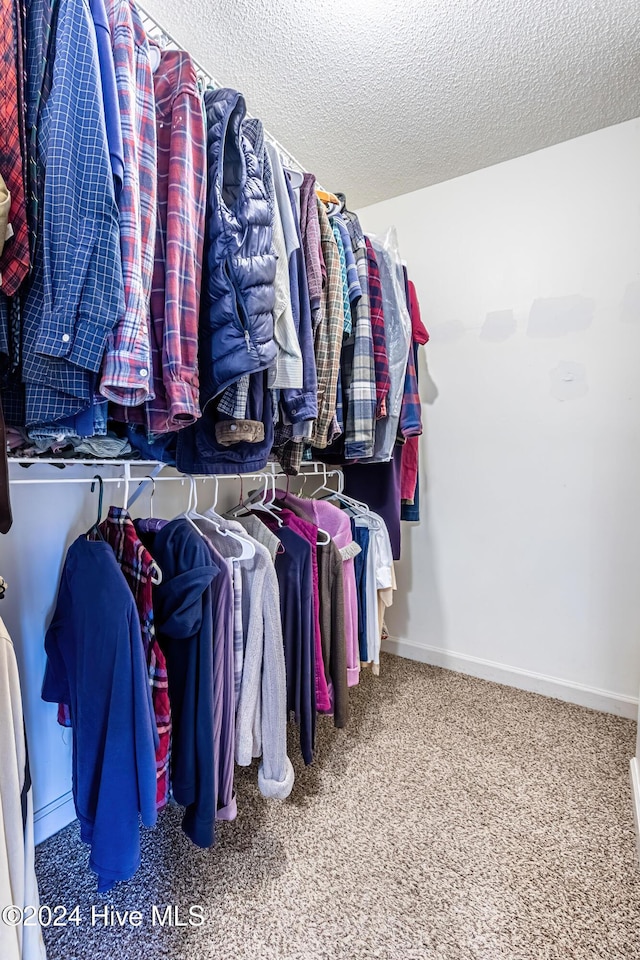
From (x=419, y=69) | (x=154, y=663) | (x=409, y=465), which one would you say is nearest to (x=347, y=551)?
(x=409, y=465)

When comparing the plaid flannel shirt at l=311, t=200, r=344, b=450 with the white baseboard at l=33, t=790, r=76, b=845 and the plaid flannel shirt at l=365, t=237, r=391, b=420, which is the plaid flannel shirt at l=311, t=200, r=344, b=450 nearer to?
the plaid flannel shirt at l=365, t=237, r=391, b=420

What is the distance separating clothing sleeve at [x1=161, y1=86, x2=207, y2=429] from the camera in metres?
0.81

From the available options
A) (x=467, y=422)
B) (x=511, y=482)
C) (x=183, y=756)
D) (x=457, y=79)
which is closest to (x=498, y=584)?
(x=511, y=482)

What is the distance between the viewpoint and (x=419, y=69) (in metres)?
1.63

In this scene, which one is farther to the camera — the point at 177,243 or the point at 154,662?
the point at 154,662

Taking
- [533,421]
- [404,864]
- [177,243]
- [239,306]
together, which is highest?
[177,243]

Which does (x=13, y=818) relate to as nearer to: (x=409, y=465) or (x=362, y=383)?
(x=362, y=383)

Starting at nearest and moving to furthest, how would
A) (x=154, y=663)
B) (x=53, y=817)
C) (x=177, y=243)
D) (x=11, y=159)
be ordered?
1. (x=11, y=159)
2. (x=177, y=243)
3. (x=154, y=663)
4. (x=53, y=817)

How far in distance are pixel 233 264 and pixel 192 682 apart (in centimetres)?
90

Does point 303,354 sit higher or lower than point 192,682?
higher

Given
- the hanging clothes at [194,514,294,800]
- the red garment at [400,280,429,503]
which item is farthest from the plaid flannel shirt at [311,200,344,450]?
the red garment at [400,280,429,503]

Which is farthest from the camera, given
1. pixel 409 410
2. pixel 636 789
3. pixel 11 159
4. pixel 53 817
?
pixel 409 410

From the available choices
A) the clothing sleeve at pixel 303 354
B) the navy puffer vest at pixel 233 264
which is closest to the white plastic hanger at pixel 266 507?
the clothing sleeve at pixel 303 354

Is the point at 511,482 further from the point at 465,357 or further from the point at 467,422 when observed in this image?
the point at 465,357
